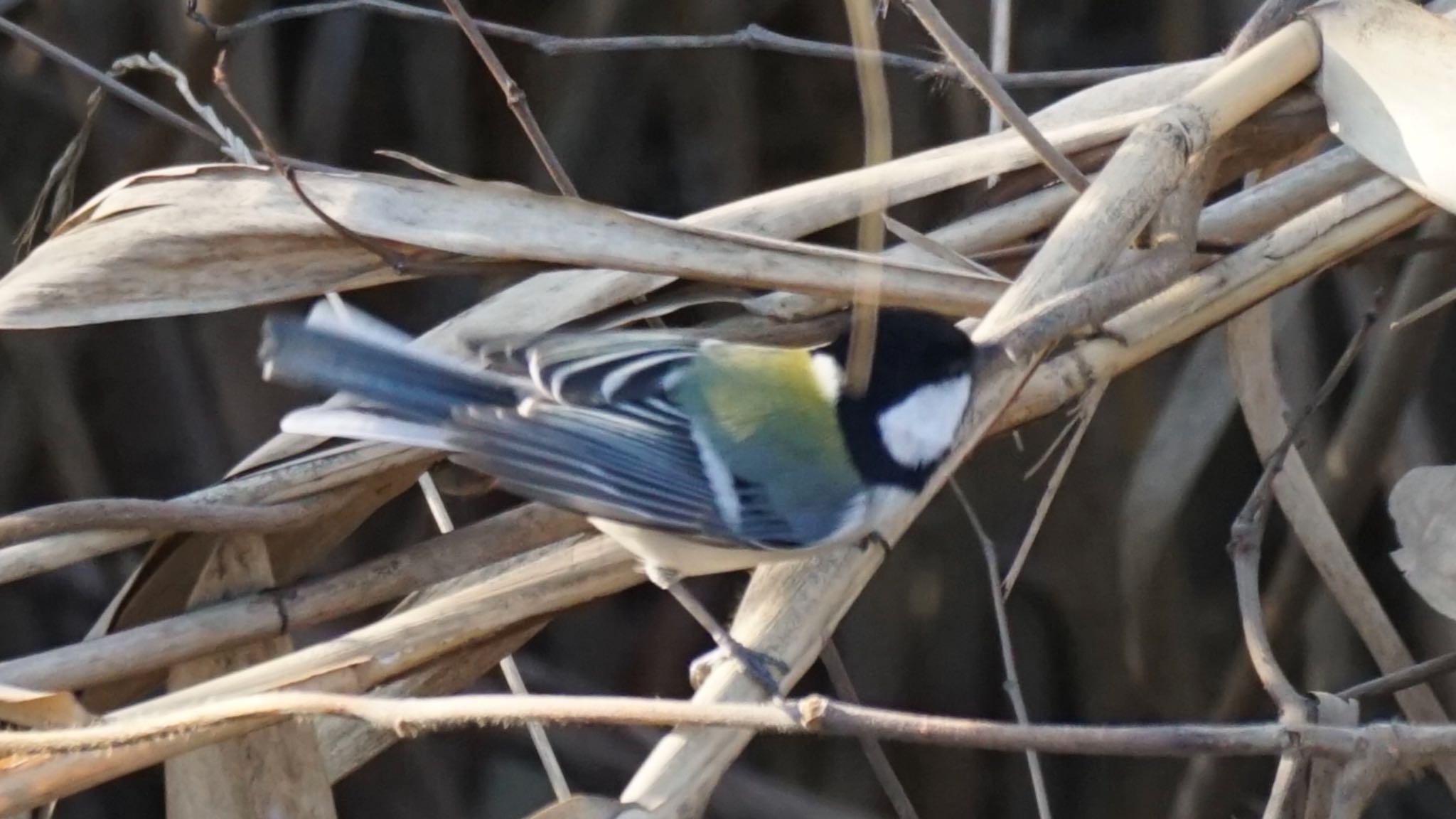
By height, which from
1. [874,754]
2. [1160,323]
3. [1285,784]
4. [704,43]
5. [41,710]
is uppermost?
[704,43]

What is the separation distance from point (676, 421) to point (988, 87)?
0.29 metres

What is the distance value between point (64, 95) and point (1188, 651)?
1.40 m

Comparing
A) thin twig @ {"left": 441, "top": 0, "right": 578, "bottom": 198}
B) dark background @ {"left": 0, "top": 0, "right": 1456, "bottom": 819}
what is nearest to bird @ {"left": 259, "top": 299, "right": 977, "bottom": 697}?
thin twig @ {"left": 441, "top": 0, "right": 578, "bottom": 198}

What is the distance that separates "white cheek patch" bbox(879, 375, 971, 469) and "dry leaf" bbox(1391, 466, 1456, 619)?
25cm

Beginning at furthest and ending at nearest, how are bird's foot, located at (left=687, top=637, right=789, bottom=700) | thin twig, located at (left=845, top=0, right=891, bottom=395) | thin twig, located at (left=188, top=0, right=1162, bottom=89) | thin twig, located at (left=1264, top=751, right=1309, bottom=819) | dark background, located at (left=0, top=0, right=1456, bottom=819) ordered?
dark background, located at (left=0, top=0, right=1456, bottom=819)
thin twig, located at (left=188, top=0, right=1162, bottom=89)
bird's foot, located at (left=687, top=637, right=789, bottom=700)
thin twig, located at (left=1264, top=751, right=1309, bottom=819)
thin twig, located at (left=845, top=0, right=891, bottom=395)

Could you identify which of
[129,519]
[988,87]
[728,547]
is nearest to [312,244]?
[129,519]

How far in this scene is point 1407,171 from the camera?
87 cm

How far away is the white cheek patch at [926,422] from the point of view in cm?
87

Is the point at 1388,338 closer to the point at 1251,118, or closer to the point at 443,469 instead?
the point at 1251,118

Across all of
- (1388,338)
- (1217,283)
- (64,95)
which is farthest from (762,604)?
(64,95)

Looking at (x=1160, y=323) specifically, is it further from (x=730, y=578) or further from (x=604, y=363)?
(x=730, y=578)

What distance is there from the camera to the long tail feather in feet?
2.72

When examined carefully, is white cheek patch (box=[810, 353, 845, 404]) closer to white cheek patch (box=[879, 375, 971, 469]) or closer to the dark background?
white cheek patch (box=[879, 375, 971, 469])

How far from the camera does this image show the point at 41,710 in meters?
0.73
